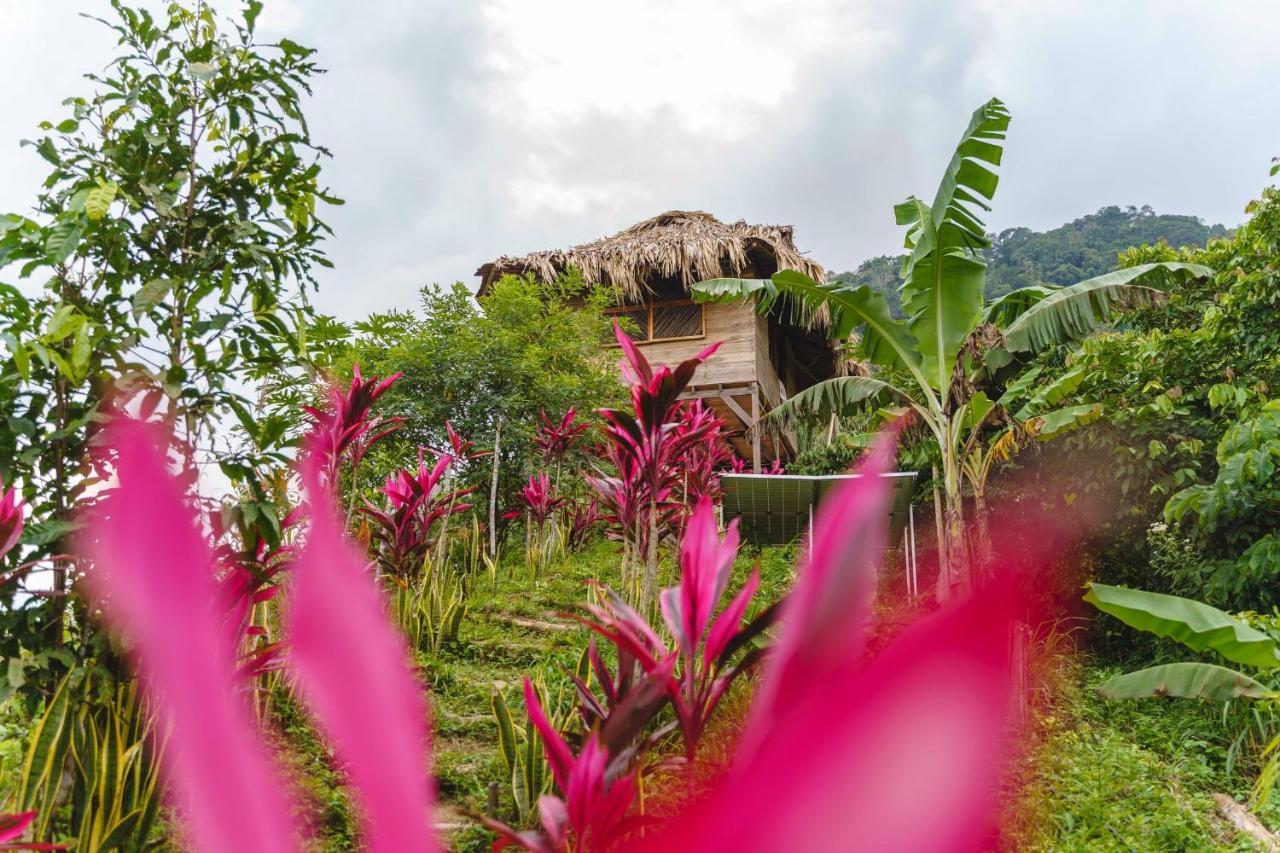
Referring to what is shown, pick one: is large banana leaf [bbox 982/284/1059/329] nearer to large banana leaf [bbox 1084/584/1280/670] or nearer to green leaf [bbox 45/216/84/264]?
large banana leaf [bbox 1084/584/1280/670]

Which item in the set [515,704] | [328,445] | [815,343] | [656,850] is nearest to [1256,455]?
[515,704]

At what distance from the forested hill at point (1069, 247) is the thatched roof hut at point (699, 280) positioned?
9914 millimetres

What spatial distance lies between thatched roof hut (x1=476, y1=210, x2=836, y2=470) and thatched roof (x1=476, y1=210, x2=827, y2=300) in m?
0.01

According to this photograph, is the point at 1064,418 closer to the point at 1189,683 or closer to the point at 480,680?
the point at 1189,683

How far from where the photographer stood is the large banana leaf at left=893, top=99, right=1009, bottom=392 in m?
4.86

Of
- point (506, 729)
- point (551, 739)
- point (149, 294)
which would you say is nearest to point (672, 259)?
point (506, 729)

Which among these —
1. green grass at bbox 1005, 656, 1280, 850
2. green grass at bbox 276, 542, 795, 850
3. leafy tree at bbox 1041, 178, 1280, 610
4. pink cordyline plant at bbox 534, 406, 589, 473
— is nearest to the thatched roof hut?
pink cordyline plant at bbox 534, 406, 589, 473

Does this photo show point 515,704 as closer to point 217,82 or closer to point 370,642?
point 217,82

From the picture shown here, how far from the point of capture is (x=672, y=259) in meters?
10.2

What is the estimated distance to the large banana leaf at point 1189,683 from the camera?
342cm

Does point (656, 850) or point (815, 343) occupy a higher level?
point (815, 343)

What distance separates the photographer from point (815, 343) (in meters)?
13.3

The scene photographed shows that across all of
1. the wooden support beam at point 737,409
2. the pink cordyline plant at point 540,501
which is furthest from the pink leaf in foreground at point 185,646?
the wooden support beam at point 737,409

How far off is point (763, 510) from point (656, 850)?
889cm
